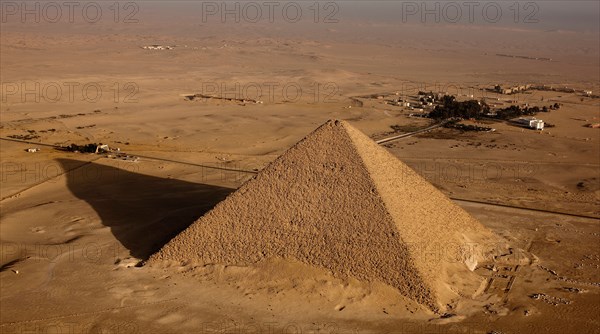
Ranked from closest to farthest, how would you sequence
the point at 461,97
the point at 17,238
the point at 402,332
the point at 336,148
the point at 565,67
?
the point at 402,332 < the point at 336,148 < the point at 17,238 < the point at 461,97 < the point at 565,67

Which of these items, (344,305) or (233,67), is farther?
(233,67)

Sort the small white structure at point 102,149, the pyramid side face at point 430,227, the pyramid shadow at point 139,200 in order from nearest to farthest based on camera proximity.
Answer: the pyramid side face at point 430,227
the pyramid shadow at point 139,200
the small white structure at point 102,149

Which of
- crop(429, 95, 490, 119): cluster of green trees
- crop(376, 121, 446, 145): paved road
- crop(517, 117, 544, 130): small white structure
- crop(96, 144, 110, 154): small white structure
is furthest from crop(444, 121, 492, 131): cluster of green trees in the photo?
crop(96, 144, 110, 154): small white structure

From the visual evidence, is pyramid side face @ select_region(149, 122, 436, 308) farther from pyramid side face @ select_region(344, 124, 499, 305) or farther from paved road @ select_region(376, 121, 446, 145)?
paved road @ select_region(376, 121, 446, 145)

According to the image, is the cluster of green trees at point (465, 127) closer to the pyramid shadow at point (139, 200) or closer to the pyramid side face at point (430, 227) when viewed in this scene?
the pyramid shadow at point (139, 200)

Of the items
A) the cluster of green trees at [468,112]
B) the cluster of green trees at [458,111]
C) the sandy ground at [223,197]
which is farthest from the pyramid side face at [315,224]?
the cluster of green trees at [468,112]

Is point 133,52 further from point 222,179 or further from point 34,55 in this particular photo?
point 222,179

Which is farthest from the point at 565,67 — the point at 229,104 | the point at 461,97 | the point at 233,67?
the point at 229,104
